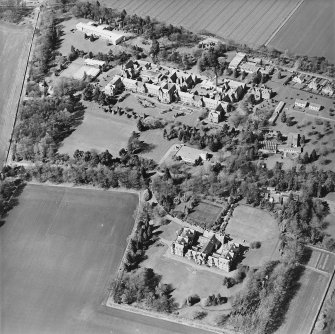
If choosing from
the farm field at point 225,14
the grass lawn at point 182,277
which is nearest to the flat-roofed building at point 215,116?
the farm field at point 225,14

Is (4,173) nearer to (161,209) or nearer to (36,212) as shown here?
(36,212)

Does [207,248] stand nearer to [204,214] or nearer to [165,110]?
[204,214]

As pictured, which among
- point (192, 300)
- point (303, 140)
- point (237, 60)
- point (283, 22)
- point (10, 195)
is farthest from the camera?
point (283, 22)

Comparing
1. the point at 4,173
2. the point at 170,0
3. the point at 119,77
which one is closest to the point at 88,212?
the point at 4,173

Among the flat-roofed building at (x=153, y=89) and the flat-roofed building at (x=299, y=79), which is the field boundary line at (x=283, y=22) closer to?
the flat-roofed building at (x=299, y=79)

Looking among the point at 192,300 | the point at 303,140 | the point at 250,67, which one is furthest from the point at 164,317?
the point at 250,67

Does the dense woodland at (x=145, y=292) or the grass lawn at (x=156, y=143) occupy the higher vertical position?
the grass lawn at (x=156, y=143)
